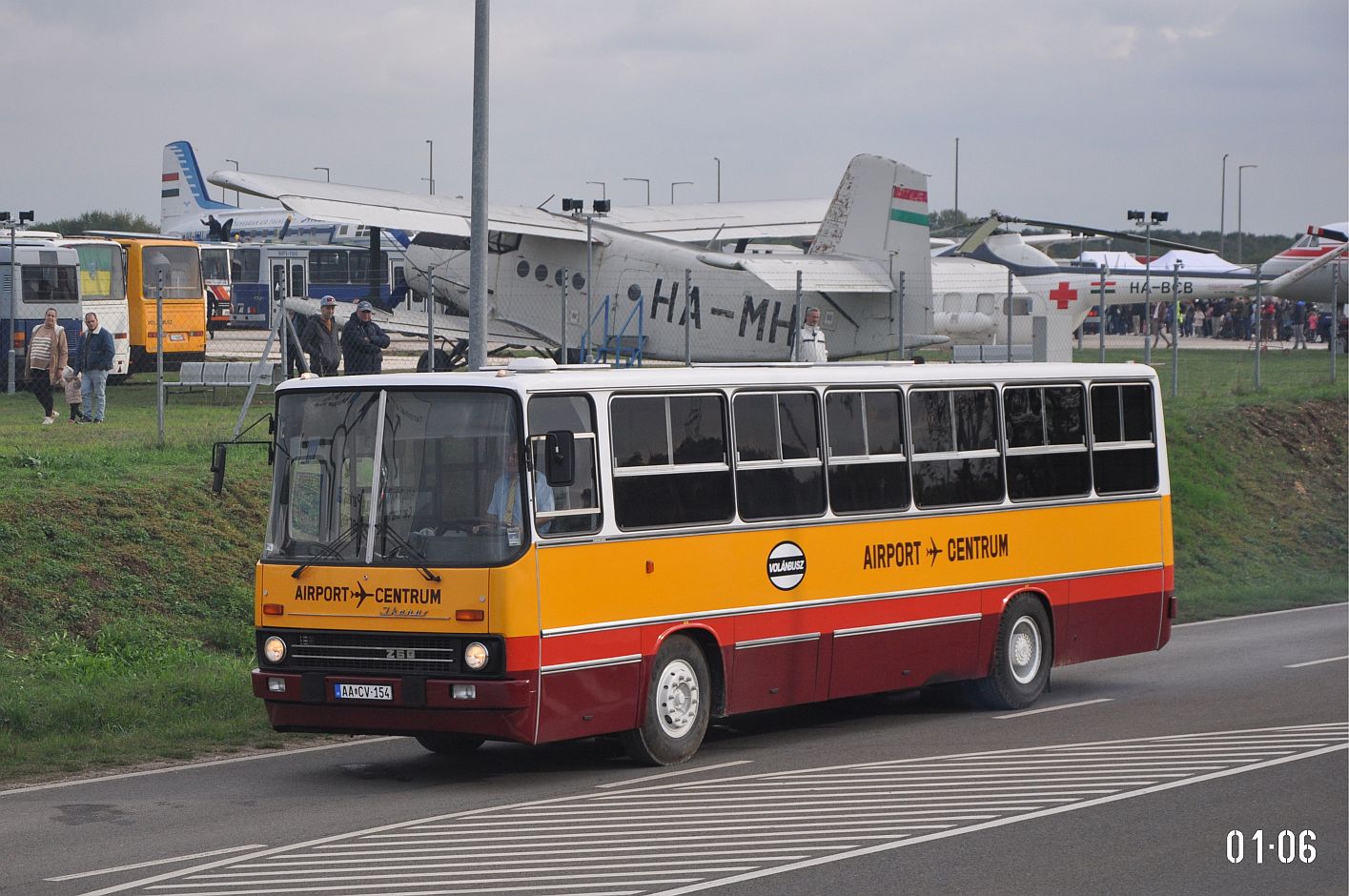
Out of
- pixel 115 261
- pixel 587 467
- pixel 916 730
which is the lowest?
pixel 916 730

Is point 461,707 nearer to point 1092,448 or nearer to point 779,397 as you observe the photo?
point 779,397

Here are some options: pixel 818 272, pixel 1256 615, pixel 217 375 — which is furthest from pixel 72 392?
pixel 1256 615

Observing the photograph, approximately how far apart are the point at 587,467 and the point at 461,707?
5.74 feet

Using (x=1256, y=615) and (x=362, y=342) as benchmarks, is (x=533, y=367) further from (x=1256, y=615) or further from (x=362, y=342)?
(x=1256, y=615)

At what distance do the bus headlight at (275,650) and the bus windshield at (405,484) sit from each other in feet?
1.78

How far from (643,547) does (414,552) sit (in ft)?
5.11

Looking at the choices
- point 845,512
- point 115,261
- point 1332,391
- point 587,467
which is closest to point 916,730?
point 845,512

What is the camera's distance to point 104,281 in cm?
4050

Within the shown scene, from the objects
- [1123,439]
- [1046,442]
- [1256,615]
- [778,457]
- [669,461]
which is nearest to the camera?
[669,461]

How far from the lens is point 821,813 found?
1034cm

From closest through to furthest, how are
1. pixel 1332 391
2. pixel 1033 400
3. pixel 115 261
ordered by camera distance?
pixel 1033 400, pixel 1332 391, pixel 115 261

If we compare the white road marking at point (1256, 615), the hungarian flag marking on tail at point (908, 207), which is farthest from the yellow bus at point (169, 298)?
the white road marking at point (1256, 615)

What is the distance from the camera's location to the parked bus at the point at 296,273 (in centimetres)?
6347

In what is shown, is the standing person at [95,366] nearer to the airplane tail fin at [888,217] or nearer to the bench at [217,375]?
the bench at [217,375]
